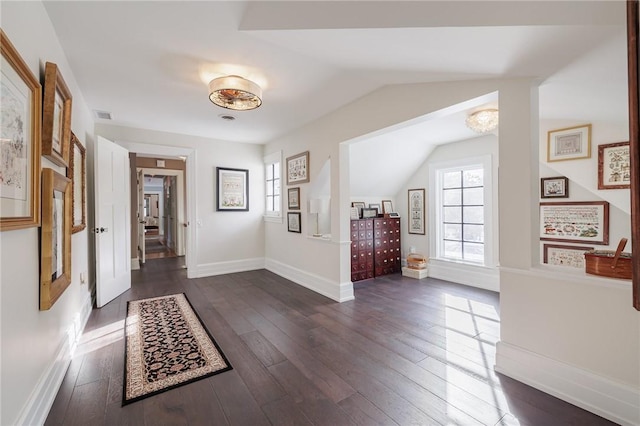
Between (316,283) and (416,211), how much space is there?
2447 mm

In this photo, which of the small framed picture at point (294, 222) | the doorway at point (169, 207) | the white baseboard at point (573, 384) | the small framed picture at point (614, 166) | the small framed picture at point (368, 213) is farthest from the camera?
the doorway at point (169, 207)

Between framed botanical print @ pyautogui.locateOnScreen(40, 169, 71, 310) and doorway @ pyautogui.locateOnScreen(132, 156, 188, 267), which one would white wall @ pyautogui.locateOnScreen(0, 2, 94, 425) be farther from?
doorway @ pyautogui.locateOnScreen(132, 156, 188, 267)

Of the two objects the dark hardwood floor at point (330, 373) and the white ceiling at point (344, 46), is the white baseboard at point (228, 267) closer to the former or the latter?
the dark hardwood floor at point (330, 373)

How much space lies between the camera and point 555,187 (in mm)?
3219

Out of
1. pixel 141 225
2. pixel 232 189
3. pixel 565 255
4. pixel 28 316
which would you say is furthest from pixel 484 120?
pixel 141 225

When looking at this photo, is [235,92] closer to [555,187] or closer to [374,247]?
[374,247]

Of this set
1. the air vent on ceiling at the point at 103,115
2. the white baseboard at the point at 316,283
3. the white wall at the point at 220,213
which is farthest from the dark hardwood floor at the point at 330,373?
the air vent on ceiling at the point at 103,115

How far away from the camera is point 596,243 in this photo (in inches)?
114

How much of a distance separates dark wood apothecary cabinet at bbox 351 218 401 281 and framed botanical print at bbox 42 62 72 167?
343 cm

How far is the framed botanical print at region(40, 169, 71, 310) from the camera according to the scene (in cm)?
150

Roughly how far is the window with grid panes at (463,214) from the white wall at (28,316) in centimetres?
479

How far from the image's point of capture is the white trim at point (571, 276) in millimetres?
1496

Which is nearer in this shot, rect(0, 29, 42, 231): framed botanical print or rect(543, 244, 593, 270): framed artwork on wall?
rect(0, 29, 42, 231): framed botanical print

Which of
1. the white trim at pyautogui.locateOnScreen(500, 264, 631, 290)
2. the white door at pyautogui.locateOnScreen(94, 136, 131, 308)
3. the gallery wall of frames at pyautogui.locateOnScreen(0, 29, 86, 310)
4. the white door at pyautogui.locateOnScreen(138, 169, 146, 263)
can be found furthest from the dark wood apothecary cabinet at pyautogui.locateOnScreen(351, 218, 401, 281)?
the white door at pyautogui.locateOnScreen(138, 169, 146, 263)
